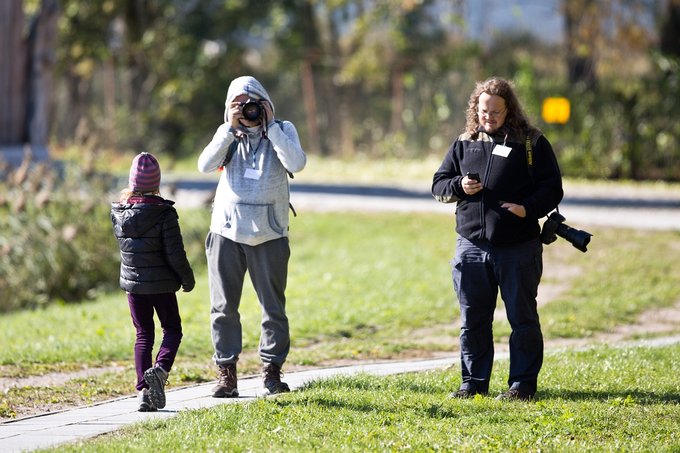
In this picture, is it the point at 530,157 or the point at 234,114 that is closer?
the point at 530,157

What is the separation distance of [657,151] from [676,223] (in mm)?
5578

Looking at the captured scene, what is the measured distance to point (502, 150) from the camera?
6828mm

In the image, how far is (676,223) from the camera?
664 inches

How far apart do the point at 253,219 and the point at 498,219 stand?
4.74 ft

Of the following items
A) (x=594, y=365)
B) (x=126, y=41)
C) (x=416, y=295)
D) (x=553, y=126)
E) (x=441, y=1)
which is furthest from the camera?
(x=126, y=41)

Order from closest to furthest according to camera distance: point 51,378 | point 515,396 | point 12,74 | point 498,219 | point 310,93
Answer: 1. point 498,219
2. point 515,396
3. point 51,378
4. point 12,74
5. point 310,93

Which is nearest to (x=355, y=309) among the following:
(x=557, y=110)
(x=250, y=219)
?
(x=250, y=219)

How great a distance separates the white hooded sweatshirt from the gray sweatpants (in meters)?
0.11

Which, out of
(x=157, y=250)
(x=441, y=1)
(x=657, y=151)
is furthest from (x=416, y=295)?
(x=441, y=1)

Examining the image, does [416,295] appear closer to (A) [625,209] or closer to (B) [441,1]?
(A) [625,209]

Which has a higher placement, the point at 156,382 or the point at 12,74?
the point at 12,74

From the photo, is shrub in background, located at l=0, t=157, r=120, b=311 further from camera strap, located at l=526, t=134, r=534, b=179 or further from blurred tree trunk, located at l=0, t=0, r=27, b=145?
camera strap, located at l=526, t=134, r=534, b=179

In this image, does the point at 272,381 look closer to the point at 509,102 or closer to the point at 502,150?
the point at 502,150

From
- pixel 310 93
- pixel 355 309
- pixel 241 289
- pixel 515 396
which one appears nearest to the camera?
pixel 515 396
